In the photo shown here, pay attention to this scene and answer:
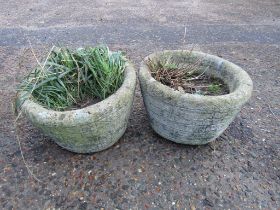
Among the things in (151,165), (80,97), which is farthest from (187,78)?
(80,97)

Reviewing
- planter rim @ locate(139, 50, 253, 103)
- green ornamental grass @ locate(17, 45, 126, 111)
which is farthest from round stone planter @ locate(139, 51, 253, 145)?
green ornamental grass @ locate(17, 45, 126, 111)

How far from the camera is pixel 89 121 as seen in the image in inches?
77.1

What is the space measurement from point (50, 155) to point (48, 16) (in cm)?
390

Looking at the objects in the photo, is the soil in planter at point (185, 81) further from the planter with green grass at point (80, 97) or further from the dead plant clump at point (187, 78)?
the planter with green grass at point (80, 97)

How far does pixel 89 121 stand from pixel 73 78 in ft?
1.94

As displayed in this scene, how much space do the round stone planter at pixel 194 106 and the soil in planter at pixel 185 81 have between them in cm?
7

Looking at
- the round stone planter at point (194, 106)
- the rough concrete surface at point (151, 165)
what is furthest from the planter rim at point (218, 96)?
the rough concrete surface at point (151, 165)

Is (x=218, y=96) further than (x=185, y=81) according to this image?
No

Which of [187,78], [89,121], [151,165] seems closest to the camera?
[89,121]

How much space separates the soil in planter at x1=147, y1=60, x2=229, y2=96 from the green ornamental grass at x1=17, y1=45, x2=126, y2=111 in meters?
0.32

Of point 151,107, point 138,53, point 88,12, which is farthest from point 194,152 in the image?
point 88,12

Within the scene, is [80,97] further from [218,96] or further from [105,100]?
[218,96]

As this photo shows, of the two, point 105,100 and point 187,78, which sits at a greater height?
point 105,100

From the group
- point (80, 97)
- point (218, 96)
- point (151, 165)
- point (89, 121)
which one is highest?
point (218, 96)
